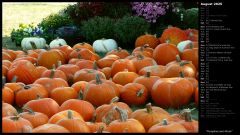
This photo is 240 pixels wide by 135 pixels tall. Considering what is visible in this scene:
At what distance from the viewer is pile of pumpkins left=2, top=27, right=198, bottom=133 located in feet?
10.6

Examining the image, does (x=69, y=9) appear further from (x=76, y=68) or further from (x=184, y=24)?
(x=76, y=68)

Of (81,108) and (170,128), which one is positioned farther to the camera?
(81,108)

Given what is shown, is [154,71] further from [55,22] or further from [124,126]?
[55,22]

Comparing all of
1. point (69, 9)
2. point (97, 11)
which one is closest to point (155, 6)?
point (97, 11)

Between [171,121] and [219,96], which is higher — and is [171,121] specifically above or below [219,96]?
below

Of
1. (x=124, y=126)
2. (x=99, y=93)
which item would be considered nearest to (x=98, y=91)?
(x=99, y=93)

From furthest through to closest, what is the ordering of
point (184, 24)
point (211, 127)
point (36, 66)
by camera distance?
1. point (184, 24)
2. point (36, 66)
3. point (211, 127)

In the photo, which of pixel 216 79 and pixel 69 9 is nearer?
pixel 216 79

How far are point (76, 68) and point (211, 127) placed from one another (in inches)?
105

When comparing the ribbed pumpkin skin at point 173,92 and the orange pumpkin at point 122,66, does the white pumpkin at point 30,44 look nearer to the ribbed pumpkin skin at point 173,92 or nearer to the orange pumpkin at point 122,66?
the orange pumpkin at point 122,66

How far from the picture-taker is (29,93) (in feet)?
14.5

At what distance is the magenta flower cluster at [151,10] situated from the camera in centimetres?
842

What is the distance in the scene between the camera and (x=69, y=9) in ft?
31.5

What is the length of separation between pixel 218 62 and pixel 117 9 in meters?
6.01
